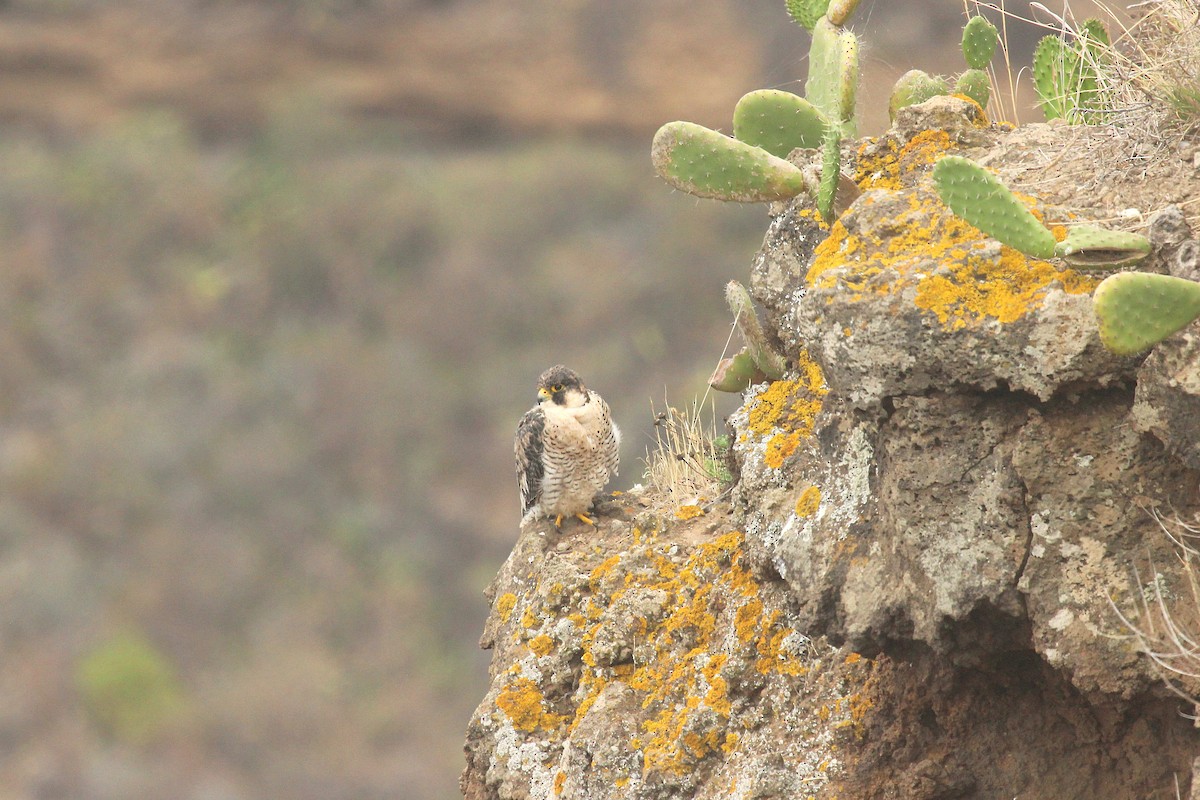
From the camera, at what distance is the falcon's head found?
699 cm

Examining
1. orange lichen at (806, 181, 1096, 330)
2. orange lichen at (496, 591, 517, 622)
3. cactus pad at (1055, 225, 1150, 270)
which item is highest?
orange lichen at (496, 591, 517, 622)

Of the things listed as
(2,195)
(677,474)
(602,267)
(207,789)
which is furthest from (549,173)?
(677,474)

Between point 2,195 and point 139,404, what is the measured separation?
23.8ft

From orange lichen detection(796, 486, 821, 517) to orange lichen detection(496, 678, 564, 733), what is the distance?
1.37 metres

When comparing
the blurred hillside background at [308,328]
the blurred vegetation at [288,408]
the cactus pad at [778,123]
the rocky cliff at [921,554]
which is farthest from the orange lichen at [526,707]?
the blurred vegetation at [288,408]

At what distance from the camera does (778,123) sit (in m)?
5.23

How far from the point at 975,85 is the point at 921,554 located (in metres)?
2.02

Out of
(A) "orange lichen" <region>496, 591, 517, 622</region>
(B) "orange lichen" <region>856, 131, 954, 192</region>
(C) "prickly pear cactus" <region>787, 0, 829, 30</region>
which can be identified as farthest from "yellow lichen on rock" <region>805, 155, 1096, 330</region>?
(A) "orange lichen" <region>496, 591, 517, 622</region>

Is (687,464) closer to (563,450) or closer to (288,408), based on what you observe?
(563,450)

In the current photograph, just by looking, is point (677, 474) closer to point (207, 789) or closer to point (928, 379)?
point (928, 379)

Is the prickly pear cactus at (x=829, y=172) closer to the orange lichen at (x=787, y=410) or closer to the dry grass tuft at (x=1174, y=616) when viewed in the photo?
the orange lichen at (x=787, y=410)

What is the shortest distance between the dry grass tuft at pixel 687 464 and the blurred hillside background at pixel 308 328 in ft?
59.1

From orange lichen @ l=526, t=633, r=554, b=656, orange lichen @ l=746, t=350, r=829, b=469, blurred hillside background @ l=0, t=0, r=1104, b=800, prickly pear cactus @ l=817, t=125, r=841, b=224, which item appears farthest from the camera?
blurred hillside background @ l=0, t=0, r=1104, b=800

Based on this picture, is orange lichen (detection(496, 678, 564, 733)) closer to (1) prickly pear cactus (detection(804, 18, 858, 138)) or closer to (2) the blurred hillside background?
(1) prickly pear cactus (detection(804, 18, 858, 138))
